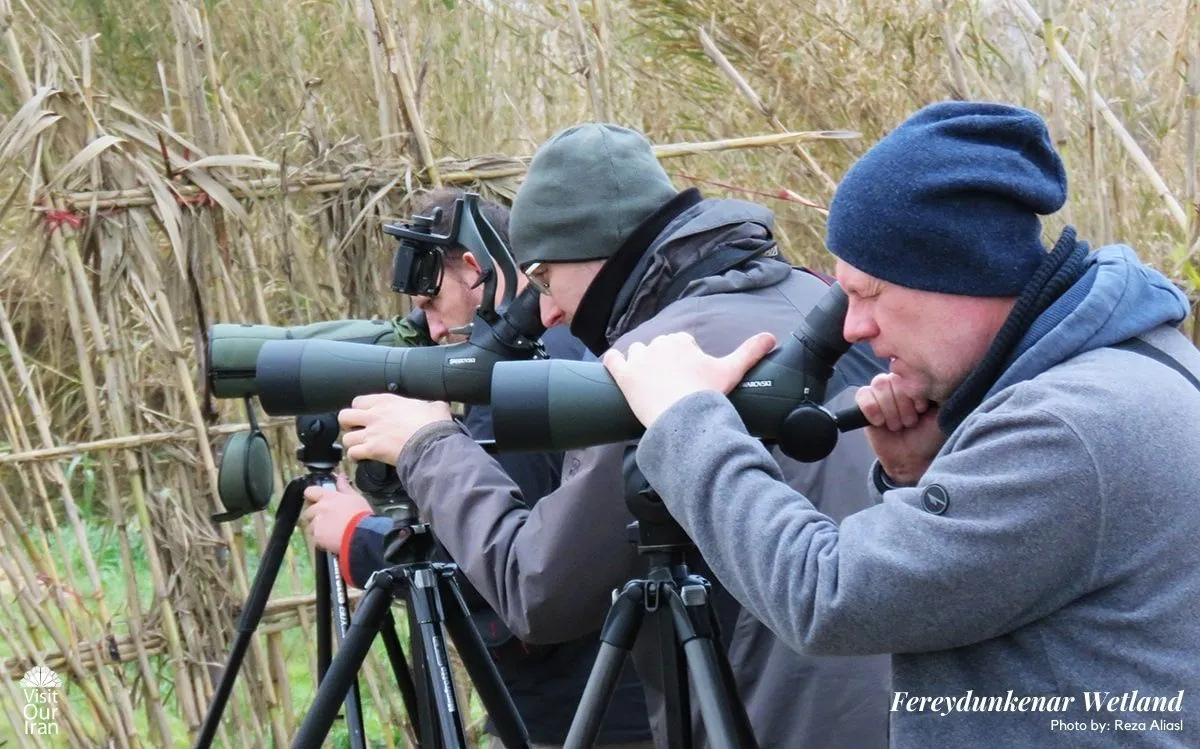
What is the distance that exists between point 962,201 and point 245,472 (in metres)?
1.59

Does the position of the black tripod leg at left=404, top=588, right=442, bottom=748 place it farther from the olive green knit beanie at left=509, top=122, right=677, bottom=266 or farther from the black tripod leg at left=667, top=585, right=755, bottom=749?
the black tripod leg at left=667, top=585, right=755, bottom=749

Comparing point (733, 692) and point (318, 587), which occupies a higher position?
point (733, 692)

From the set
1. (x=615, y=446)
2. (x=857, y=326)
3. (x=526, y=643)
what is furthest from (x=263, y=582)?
(x=857, y=326)

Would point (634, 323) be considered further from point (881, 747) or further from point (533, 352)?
point (881, 747)

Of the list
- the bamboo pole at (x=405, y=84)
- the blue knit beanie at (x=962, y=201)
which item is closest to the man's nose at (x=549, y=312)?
the blue knit beanie at (x=962, y=201)

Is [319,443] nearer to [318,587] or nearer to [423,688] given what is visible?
[318,587]

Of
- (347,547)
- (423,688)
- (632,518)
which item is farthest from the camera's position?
(347,547)

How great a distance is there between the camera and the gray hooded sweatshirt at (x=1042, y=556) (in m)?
1.04

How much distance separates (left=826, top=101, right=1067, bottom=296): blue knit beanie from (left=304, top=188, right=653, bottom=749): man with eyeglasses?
103 cm

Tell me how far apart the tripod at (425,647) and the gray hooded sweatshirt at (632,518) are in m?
0.26

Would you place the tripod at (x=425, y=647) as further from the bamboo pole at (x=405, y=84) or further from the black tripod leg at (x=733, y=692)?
the bamboo pole at (x=405, y=84)

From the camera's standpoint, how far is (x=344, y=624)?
236 centimetres

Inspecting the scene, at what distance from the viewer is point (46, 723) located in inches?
116

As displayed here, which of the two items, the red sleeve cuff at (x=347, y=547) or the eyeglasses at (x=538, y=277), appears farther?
the red sleeve cuff at (x=347, y=547)
